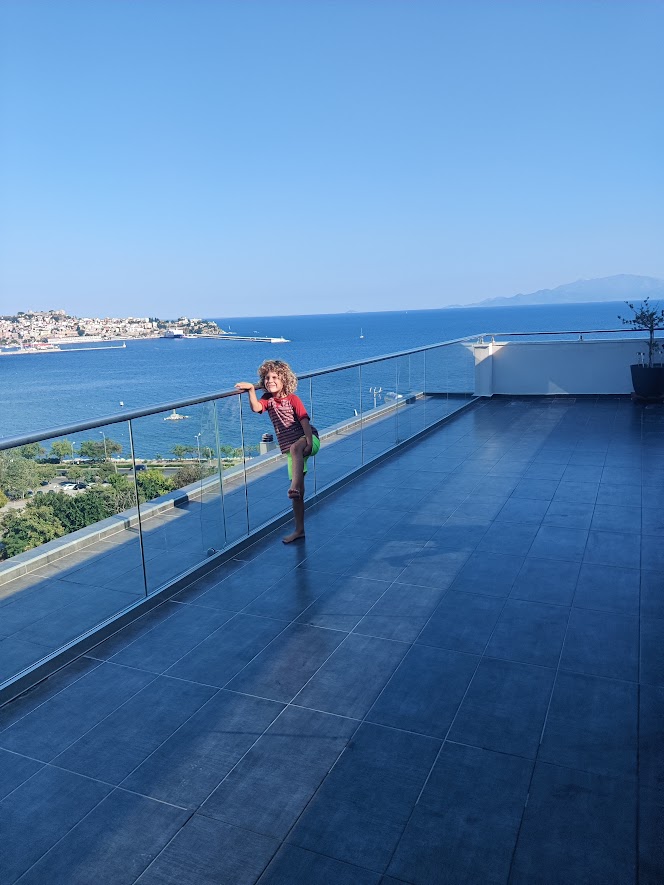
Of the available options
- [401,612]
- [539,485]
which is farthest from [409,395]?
[401,612]

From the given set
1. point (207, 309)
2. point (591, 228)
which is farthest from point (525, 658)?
point (207, 309)

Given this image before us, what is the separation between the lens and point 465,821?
199 centimetres

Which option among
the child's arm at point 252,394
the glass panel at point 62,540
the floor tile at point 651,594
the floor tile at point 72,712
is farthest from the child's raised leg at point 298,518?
the floor tile at point 651,594

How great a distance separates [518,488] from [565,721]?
340 centimetres

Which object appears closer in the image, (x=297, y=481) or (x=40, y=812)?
(x=40, y=812)

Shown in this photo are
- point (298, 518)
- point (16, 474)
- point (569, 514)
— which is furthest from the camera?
point (569, 514)

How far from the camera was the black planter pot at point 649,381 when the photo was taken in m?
9.75

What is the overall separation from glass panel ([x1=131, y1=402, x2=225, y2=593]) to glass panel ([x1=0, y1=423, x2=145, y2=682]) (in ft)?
0.41

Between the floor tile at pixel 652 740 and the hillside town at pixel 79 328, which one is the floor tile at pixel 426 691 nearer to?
the floor tile at pixel 652 740

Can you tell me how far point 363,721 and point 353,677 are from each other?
1.07ft

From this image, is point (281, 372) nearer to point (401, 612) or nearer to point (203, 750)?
point (401, 612)

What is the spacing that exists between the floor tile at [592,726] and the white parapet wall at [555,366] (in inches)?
352

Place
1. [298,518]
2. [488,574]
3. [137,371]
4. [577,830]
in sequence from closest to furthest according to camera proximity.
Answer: [577,830] < [488,574] < [298,518] < [137,371]

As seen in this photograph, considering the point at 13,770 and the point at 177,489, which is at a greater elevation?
the point at 177,489
